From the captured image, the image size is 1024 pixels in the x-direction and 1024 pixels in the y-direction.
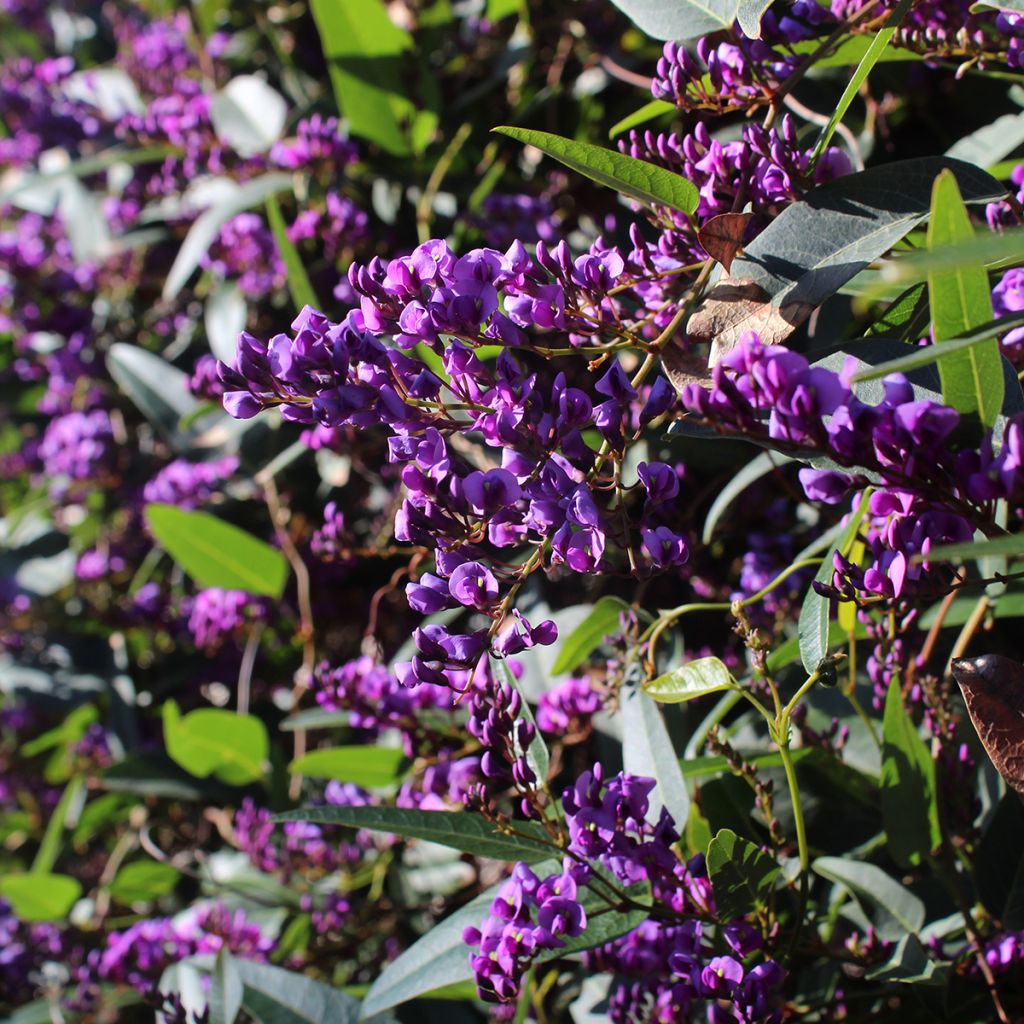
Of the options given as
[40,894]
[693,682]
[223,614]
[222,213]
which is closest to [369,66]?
[222,213]

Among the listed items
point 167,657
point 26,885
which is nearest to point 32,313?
point 167,657

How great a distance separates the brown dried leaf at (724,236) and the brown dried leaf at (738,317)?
0.02 m

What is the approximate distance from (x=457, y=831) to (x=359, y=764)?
0.49 metres

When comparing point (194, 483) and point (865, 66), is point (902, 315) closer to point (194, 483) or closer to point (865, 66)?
point (865, 66)

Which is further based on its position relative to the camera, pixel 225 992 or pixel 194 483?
pixel 194 483

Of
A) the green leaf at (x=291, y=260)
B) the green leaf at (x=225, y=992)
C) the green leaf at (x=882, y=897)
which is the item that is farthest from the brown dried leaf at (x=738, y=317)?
the green leaf at (x=225, y=992)

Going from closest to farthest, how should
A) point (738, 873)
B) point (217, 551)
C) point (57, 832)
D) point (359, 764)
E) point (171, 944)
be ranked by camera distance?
1. point (738, 873)
2. point (359, 764)
3. point (171, 944)
4. point (217, 551)
5. point (57, 832)

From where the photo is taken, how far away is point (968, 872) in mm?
1052

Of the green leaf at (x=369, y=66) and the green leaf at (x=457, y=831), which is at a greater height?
the green leaf at (x=369, y=66)

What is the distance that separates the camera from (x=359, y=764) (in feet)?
4.58

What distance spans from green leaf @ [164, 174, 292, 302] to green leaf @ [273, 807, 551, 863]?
1.23m

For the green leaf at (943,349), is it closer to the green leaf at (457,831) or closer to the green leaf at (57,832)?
the green leaf at (457,831)

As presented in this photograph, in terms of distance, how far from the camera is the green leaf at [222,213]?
183 centimetres

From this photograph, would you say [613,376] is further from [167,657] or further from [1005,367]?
[167,657]
